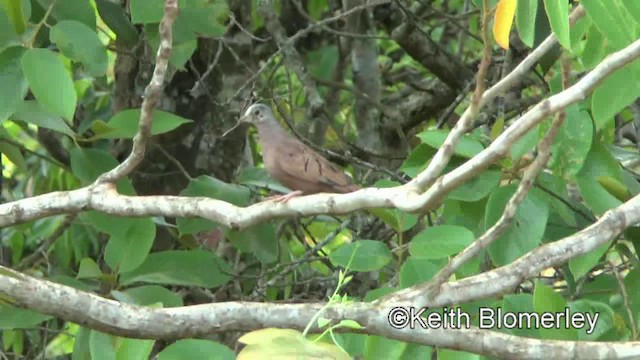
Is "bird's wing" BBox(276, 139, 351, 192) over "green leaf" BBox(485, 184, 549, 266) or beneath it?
over

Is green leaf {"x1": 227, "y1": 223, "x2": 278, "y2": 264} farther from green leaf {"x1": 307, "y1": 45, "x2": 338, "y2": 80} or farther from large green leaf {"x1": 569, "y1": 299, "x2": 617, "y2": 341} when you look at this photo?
green leaf {"x1": 307, "y1": 45, "x2": 338, "y2": 80}

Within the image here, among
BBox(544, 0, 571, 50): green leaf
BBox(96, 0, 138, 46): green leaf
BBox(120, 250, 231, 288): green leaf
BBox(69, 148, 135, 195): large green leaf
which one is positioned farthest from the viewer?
BBox(96, 0, 138, 46): green leaf

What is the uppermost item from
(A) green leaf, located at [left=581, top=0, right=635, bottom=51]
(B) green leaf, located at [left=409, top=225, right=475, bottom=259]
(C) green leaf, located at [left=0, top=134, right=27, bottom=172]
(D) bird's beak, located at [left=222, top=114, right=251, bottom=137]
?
(A) green leaf, located at [left=581, top=0, right=635, bottom=51]

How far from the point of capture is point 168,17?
2625 mm

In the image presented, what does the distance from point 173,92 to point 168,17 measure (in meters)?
2.13

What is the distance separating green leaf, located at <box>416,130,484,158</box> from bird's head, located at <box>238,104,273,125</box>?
147 centimetres

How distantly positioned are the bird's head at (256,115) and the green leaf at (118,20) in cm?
71

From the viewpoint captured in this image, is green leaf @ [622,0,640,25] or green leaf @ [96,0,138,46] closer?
green leaf @ [622,0,640,25]

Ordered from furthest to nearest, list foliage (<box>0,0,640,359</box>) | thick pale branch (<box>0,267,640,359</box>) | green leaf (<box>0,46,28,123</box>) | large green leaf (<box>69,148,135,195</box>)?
large green leaf (<box>69,148,135,195</box>)
green leaf (<box>0,46,28,123</box>)
foliage (<box>0,0,640,359</box>)
thick pale branch (<box>0,267,640,359</box>)

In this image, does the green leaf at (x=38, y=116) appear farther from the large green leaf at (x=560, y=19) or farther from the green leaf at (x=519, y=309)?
the large green leaf at (x=560, y=19)

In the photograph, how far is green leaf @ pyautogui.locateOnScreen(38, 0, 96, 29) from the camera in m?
3.43

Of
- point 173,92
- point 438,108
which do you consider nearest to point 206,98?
point 173,92

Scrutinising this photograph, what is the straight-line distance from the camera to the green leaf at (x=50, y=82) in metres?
2.95

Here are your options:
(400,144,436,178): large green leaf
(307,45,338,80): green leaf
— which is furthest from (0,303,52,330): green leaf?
(307,45,338,80): green leaf
